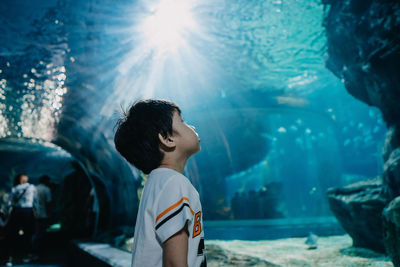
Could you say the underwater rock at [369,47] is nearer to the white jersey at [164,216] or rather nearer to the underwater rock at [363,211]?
the underwater rock at [363,211]

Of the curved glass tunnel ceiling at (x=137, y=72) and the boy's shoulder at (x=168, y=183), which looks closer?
the boy's shoulder at (x=168, y=183)

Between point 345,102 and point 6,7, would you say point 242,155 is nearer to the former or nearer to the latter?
point 345,102

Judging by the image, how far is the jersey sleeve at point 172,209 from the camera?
952 mm

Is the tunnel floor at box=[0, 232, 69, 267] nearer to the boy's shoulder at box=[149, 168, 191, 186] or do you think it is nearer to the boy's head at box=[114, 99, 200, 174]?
the boy's head at box=[114, 99, 200, 174]

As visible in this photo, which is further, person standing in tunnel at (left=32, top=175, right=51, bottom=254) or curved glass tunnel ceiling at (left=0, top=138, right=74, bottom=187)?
curved glass tunnel ceiling at (left=0, top=138, right=74, bottom=187)

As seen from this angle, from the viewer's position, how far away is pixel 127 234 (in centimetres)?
678

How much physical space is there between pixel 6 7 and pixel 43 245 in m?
8.55

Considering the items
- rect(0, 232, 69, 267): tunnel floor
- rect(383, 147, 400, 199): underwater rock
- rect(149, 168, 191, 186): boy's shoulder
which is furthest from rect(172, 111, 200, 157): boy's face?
rect(0, 232, 69, 267): tunnel floor

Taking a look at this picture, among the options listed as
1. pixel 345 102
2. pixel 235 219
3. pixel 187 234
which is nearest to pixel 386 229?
pixel 187 234

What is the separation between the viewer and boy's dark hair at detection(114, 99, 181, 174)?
1.24m

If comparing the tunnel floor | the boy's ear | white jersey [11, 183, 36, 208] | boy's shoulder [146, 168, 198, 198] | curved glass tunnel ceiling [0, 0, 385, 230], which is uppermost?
curved glass tunnel ceiling [0, 0, 385, 230]

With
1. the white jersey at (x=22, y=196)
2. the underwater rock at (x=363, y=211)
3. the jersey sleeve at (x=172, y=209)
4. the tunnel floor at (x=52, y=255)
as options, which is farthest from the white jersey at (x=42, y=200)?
the underwater rock at (x=363, y=211)

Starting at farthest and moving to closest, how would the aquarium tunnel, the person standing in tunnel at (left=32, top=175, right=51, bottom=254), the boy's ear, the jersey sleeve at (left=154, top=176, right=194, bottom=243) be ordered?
the person standing in tunnel at (left=32, top=175, right=51, bottom=254)
the aquarium tunnel
the boy's ear
the jersey sleeve at (left=154, top=176, right=194, bottom=243)

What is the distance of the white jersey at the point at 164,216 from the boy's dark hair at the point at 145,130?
167 millimetres
